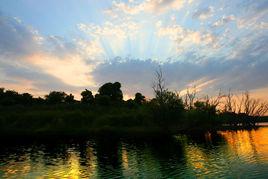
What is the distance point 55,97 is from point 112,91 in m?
33.0

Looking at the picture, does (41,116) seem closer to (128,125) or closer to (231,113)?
(128,125)

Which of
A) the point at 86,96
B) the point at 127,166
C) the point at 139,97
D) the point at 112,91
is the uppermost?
the point at 112,91

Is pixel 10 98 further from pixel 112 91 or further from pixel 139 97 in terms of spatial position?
pixel 139 97

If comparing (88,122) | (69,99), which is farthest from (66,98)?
(88,122)

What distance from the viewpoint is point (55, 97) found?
157m

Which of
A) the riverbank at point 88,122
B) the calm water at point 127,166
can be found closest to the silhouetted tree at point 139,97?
the riverbank at point 88,122

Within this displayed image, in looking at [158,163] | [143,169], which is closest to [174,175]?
[143,169]

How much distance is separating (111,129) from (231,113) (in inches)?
2937

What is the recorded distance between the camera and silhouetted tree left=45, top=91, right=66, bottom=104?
156m

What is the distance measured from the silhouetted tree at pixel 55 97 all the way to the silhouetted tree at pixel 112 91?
22.7 m

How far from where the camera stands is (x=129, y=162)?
47.5 m

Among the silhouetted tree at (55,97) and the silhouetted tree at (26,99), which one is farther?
the silhouetted tree at (55,97)

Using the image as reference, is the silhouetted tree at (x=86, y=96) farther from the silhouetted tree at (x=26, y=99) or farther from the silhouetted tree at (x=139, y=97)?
the silhouetted tree at (x=139, y=97)

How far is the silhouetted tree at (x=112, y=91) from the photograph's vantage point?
174m
